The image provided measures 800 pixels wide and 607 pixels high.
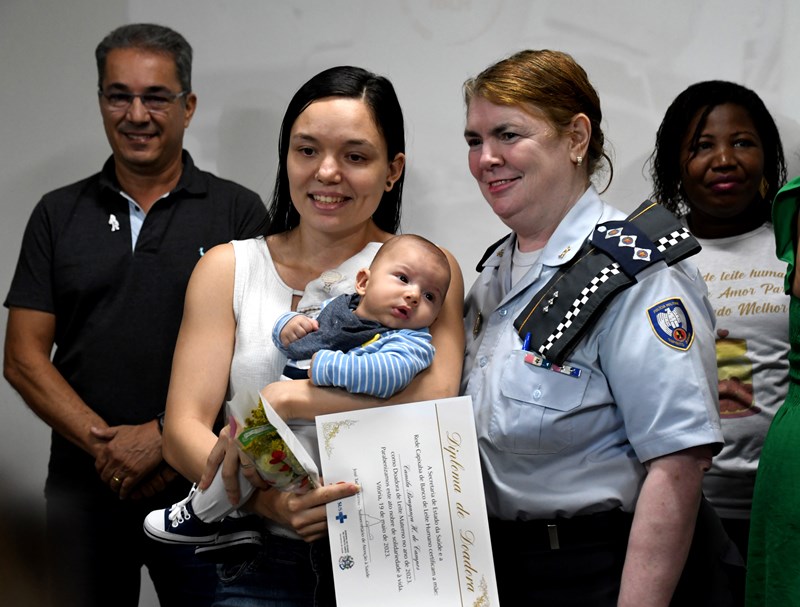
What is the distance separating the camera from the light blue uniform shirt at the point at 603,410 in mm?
1737

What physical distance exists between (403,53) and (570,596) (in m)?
1.99

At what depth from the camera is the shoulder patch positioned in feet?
5.72

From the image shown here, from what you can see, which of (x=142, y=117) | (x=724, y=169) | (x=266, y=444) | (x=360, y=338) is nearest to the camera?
(x=266, y=444)

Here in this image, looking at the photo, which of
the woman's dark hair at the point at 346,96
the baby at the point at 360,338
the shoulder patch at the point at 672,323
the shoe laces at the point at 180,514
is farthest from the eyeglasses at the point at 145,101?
the shoulder patch at the point at 672,323

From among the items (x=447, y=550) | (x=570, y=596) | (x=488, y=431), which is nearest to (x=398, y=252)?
(x=488, y=431)

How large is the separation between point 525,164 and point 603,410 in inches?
20.7

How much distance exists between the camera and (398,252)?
1.95 meters

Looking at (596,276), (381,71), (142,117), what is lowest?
(596,276)

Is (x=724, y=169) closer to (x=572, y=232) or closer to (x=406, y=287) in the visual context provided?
(x=572, y=232)

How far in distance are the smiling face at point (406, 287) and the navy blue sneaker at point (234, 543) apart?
49 centimetres

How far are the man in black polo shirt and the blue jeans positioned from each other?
778 mm

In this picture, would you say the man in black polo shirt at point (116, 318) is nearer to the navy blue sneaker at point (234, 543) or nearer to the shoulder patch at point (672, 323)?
the navy blue sneaker at point (234, 543)

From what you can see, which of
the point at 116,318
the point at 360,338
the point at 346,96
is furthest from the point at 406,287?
the point at 116,318

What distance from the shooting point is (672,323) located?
1753 millimetres
